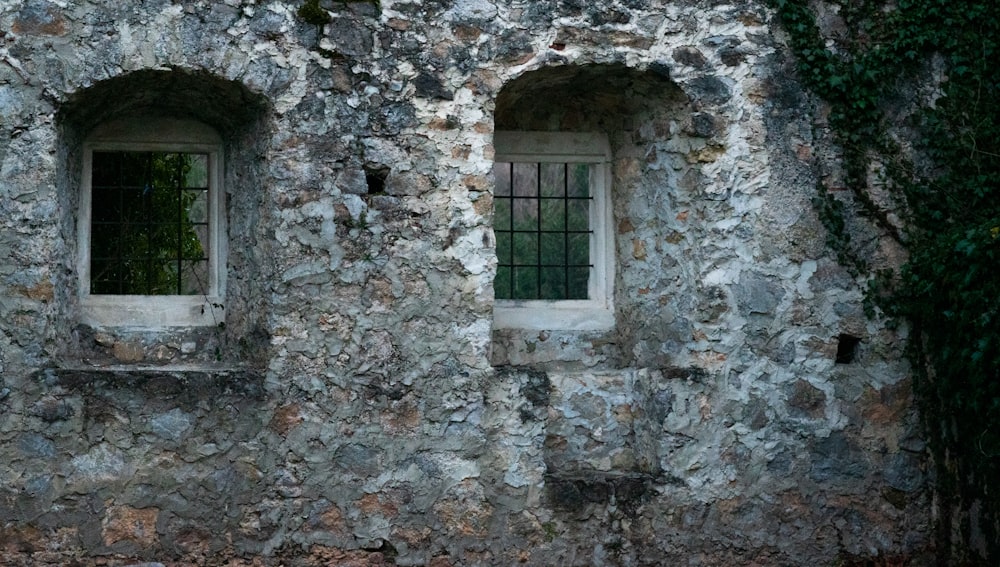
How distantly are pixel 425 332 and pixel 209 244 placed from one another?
140 cm

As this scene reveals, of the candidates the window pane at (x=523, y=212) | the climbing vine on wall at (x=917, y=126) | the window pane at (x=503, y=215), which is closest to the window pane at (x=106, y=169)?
the climbing vine on wall at (x=917, y=126)

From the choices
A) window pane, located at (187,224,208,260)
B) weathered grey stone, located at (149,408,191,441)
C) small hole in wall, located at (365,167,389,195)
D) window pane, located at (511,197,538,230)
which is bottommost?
→ weathered grey stone, located at (149,408,191,441)

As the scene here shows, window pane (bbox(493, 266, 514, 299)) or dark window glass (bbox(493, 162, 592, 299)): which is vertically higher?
dark window glass (bbox(493, 162, 592, 299))

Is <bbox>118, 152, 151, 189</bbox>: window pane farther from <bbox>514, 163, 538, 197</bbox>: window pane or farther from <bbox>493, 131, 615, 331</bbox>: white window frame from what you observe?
<bbox>514, 163, 538, 197</bbox>: window pane

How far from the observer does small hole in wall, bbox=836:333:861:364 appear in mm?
6258

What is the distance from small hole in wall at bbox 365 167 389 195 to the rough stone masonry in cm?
1

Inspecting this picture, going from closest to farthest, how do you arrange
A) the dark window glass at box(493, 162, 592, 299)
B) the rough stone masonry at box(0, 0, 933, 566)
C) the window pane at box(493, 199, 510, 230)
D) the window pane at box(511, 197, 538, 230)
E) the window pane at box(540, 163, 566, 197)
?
the rough stone masonry at box(0, 0, 933, 566), the dark window glass at box(493, 162, 592, 299), the window pane at box(511, 197, 538, 230), the window pane at box(540, 163, 566, 197), the window pane at box(493, 199, 510, 230)

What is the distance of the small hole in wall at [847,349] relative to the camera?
6.26m

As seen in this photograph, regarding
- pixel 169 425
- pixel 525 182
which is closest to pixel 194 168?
pixel 169 425

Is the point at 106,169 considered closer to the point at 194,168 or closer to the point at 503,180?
the point at 194,168

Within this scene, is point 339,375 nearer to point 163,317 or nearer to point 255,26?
point 163,317

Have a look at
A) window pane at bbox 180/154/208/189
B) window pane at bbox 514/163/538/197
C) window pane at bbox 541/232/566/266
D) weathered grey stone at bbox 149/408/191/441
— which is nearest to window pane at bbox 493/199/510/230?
window pane at bbox 514/163/538/197

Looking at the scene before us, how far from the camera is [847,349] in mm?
6301

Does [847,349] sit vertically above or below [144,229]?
below
